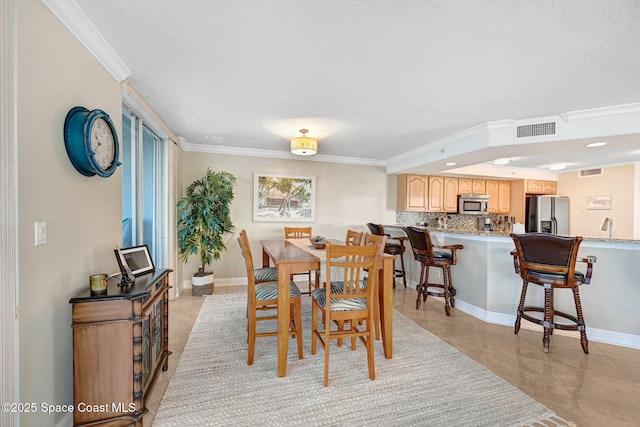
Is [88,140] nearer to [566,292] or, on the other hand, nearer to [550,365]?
[550,365]

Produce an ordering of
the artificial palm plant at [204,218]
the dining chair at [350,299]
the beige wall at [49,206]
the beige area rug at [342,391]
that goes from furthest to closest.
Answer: the artificial palm plant at [204,218] < the dining chair at [350,299] < the beige area rug at [342,391] < the beige wall at [49,206]

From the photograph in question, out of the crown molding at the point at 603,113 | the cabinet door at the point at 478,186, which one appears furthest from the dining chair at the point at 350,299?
the cabinet door at the point at 478,186

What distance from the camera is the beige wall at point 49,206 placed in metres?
1.18

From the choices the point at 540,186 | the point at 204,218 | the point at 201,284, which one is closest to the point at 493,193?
the point at 540,186

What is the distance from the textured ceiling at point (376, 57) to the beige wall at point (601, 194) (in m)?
3.84

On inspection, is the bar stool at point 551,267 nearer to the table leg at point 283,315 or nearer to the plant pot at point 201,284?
the table leg at point 283,315

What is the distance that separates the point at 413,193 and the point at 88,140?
4914 mm

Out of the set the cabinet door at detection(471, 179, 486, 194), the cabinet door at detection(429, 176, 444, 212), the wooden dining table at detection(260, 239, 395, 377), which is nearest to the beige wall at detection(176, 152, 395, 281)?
the cabinet door at detection(429, 176, 444, 212)

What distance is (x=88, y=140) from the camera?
4.98 ft

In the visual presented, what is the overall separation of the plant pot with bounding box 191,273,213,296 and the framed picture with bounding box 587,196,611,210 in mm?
7495

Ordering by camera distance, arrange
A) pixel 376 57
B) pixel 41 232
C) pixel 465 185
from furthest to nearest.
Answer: pixel 465 185, pixel 376 57, pixel 41 232

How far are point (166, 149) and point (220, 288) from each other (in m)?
2.30

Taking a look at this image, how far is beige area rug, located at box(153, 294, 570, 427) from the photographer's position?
163 centimetres

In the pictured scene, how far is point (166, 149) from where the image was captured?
11.8 feet
